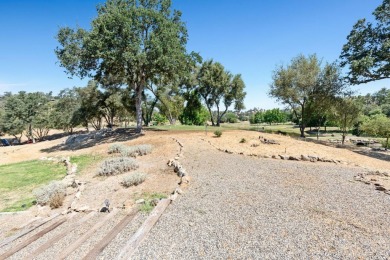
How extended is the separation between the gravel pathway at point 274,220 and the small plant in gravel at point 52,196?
193 inches

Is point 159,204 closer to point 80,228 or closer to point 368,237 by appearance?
point 80,228

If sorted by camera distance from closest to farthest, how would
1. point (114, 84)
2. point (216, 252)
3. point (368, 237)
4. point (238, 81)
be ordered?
point (216, 252), point (368, 237), point (114, 84), point (238, 81)

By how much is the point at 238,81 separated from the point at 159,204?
127ft

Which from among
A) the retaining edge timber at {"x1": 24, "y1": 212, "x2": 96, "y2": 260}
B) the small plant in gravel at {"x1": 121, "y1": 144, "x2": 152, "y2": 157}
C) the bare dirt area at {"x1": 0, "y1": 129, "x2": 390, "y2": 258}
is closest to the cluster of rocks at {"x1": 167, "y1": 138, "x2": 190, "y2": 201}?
the bare dirt area at {"x1": 0, "y1": 129, "x2": 390, "y2": 258}

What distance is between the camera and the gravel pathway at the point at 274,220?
16.0 feet

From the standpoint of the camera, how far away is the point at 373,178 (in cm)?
960

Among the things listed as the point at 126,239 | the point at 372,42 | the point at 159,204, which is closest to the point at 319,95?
the point at 372,42

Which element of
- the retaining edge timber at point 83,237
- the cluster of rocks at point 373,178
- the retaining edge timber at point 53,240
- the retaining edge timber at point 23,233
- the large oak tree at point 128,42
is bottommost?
the retaining edge timber at point 23,233

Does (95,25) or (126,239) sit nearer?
(126,239)

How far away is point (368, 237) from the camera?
523 centimetres


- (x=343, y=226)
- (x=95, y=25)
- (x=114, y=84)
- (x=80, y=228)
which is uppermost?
(x=95, y=25)

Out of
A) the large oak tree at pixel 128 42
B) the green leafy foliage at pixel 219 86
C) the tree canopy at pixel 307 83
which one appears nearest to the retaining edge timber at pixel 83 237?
the large oak tree at pixel 128 42

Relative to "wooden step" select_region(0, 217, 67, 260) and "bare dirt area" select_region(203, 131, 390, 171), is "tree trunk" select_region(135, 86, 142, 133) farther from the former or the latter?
"wooden step" select_region(0, 217, 67, 260)

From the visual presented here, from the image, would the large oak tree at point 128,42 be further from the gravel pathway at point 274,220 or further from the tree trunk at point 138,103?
the gravel pathway at point 274,220
